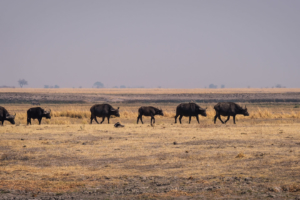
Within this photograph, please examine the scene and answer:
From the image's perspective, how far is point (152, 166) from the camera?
12.9 meters

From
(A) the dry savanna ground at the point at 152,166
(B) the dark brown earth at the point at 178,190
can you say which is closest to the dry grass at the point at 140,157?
(A) the dry savanna ground at the point at 152,166

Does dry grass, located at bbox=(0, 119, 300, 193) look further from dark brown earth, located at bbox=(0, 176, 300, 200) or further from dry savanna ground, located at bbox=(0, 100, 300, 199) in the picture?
dark brown earth, located at bbox=(0, 176, 300, 200)

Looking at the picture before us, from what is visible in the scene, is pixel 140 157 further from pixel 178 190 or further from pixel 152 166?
pixel 178 190

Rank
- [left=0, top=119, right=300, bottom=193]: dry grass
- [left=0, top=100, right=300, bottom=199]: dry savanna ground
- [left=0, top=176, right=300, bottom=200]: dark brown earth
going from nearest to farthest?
[left=0, top=176, right=300, bottom=200]: dark brown earth < [left=0, top=100, right=300, bottom=199]: dry savanna ground < [left=0, top=119, right=300, bottom=193]: dry grass

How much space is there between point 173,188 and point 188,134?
11.2 m

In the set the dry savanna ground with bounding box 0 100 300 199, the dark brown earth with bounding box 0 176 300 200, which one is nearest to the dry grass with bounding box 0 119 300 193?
the dry savanna ground with bounding box 0 100 300 199

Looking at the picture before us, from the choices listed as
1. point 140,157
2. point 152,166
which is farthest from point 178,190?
point 140,157

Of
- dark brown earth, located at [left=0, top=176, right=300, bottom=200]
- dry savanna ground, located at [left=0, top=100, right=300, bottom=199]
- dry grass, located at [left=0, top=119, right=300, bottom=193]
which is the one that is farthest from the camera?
dry grass, located at [left=0, top=119, right=300, bottom=193]

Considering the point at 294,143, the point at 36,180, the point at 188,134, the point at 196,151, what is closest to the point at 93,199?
the point at 36,180

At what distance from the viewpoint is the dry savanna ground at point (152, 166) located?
9.99 m

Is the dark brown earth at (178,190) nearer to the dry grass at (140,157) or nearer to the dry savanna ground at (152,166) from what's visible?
the dry savanna ground at (152,166)

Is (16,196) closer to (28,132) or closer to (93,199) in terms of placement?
(93,199)

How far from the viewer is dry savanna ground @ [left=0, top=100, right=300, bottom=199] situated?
9992 mm

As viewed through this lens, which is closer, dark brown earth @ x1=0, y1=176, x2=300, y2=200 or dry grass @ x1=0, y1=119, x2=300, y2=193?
dark brown earth @ x1=0, y1=176, x2=300, y2=200
